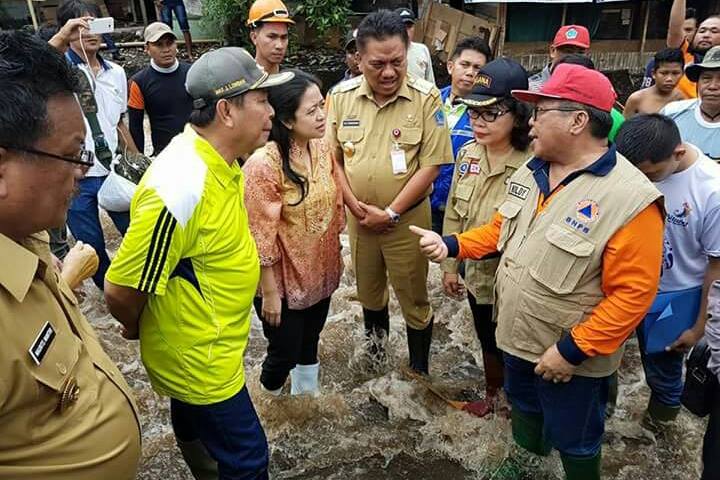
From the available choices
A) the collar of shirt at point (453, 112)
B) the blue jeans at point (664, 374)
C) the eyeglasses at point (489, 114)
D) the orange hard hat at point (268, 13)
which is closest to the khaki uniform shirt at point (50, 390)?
the eyeglasses at point (489, 114)

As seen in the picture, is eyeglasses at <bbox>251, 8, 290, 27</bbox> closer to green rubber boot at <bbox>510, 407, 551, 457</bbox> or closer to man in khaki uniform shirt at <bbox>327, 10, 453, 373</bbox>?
man in khaki uniform shirt at <bbox>327, 10, 453, 373</bbox>

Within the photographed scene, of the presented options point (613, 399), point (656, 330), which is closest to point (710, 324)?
point (656, 330)

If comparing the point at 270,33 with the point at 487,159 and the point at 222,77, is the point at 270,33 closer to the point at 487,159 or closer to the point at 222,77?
the point at 487,159

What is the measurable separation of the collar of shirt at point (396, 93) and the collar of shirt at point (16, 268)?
2102mm

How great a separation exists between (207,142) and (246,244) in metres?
0.40

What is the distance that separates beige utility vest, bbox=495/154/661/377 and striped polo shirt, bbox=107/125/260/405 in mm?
1034

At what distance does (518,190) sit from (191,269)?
1.34 metres

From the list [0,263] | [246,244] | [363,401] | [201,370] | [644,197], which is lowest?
[363,401]

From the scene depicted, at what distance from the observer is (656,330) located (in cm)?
271

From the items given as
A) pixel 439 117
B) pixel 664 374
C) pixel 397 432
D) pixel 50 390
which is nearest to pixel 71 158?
pixel 50 390

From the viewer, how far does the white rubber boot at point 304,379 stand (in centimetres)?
320

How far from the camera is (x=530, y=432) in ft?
8.68

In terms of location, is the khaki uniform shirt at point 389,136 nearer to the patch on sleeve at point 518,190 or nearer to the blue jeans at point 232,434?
the patch on sleeve at point 518,190

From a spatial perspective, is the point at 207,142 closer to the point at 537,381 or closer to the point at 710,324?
the point at 537,381
